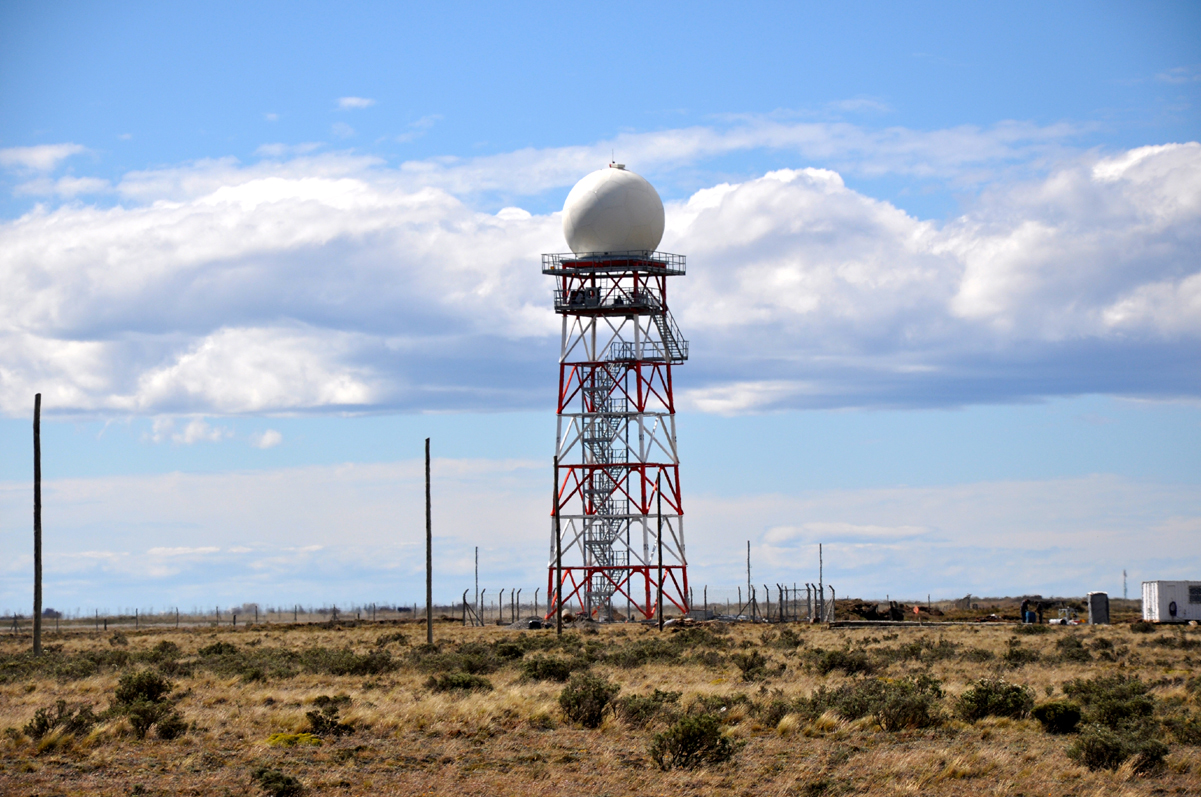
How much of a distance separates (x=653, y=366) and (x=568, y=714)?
34.1m

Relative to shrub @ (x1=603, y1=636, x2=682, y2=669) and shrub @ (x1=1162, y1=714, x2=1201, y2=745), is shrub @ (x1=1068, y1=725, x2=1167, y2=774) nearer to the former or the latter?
shrub @ (x1=1162, y1=714, x2=1201, y2=745)

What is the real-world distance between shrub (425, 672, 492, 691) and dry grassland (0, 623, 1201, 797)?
60 cm

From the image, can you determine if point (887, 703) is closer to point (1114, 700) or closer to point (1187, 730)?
point (1114, 700)

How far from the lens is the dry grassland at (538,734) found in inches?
655

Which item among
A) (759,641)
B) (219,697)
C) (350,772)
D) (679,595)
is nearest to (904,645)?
(759,641)

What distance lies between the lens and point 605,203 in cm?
5462

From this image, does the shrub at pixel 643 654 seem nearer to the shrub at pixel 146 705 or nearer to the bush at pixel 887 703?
the bush at pixel 887 703

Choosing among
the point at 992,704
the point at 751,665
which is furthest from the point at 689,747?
the point at 751,665

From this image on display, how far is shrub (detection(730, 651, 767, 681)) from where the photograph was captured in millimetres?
29686

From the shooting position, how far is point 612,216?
5459 centimetres

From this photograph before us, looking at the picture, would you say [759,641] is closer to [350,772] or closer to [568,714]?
[568,714]

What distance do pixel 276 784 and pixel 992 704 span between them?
40.6ft

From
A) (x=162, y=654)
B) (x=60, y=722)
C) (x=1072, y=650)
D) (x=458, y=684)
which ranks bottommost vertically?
(x=1072, y=650)

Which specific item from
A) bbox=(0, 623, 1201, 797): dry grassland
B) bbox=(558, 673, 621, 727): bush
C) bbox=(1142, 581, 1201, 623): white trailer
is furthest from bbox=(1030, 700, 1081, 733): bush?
bbox=(1142, 581, 1201, 623): white trailer
